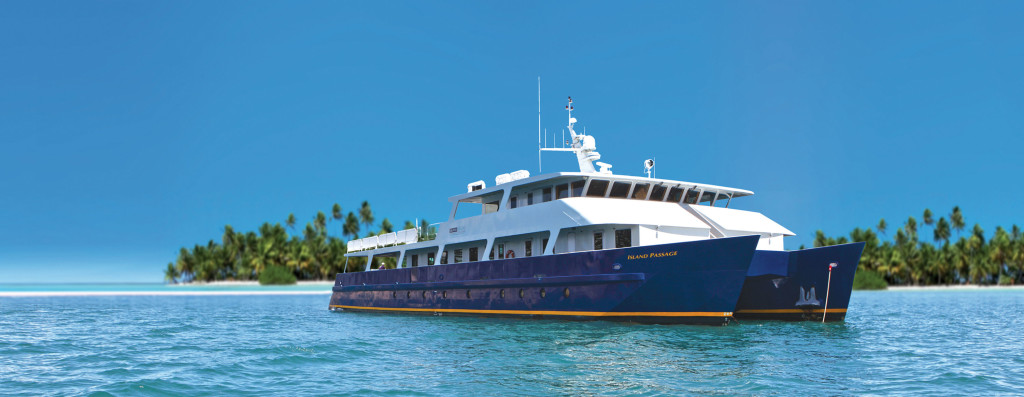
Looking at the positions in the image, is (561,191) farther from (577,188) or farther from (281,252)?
(281,252)

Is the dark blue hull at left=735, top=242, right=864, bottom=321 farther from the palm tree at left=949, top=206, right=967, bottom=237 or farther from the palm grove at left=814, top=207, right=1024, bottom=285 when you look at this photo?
the palm tree at left=949, top=206, right=967, bottom=237

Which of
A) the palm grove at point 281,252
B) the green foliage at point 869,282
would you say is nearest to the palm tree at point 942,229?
the green foliage at point 869,282

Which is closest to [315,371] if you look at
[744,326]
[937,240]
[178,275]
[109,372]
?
[109,372]

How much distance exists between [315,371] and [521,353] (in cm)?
419

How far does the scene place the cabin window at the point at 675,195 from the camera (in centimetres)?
2466

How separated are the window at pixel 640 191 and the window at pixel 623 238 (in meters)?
2.43

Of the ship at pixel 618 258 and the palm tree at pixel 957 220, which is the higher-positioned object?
the palm tree at pixel 957 220

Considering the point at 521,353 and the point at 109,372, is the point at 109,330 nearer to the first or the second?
the point at 109,372

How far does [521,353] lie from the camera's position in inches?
590

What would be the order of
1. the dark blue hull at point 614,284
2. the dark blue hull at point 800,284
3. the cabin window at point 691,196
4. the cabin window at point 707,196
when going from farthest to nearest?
the cabin window at point 707,196 → the cabin window at point 691,196 → the dark blue hull at point 800,284 → the dark blue hull at point 614,284

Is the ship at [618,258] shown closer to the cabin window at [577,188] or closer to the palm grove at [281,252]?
the cabin window at [577,188]

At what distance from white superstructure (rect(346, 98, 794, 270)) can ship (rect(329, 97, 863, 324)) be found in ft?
0.15

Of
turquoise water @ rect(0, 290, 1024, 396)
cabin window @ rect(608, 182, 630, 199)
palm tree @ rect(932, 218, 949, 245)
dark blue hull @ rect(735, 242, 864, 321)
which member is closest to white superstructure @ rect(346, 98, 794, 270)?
cabin window @ rect(608, 182, 630, 199)

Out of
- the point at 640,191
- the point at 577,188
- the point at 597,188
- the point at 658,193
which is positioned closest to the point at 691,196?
the point at 658,193
